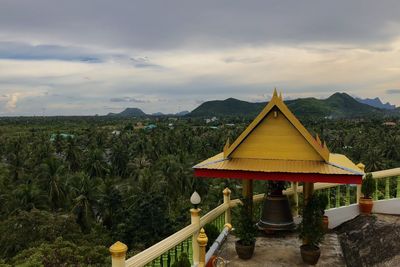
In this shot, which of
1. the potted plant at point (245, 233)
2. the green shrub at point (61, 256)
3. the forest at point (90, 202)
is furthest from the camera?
the forest at point (90, 202)

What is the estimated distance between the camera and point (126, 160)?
55.5 m

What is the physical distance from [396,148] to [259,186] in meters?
32.1

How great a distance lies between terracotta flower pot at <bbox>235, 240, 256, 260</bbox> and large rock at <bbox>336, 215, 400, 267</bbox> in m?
1.72

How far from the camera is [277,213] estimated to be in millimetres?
8055

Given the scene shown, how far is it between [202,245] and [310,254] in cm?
202

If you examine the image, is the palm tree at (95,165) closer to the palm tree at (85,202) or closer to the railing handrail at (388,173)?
the palm tree at (85,202)

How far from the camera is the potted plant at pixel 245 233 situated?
23.3ft

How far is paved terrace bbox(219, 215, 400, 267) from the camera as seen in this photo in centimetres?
659

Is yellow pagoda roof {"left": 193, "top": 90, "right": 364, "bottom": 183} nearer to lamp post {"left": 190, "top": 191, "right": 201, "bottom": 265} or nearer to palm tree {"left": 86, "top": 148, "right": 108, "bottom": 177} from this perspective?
lamp post {"left": 190, "top": 191, "right": 201, "bottom": 265}

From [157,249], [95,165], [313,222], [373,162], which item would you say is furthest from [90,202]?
[157,249]

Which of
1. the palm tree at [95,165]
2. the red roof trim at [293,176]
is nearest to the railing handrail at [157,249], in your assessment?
the red roof trim at [293,176]

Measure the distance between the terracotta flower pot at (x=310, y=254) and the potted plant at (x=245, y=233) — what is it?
917 mm

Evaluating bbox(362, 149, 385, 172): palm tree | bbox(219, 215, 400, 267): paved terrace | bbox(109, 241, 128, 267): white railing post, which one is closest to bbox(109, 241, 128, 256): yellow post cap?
bbox(109, 241, 128, 267): white railing post

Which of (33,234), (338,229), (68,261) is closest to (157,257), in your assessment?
(338,229)
